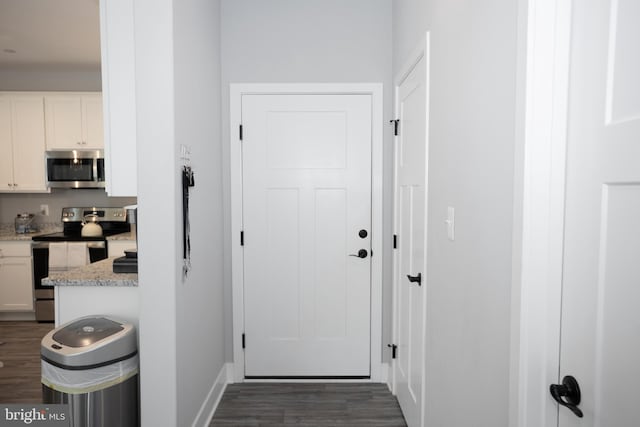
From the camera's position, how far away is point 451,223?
156 cm

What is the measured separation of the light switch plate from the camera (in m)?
1.53

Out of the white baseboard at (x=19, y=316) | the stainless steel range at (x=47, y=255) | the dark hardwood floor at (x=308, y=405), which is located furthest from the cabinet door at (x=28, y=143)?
the dark hardwood floor at (x=308, y=405)

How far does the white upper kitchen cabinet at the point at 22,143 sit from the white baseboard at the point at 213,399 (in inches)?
125

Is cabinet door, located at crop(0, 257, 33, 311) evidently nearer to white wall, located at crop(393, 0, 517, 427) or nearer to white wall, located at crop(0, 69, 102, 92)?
white wall, located at crop(0, 69, 102, 92)

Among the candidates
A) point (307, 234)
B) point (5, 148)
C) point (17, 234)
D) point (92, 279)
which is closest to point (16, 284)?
point (17, 234)

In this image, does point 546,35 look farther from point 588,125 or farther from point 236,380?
point 236,380

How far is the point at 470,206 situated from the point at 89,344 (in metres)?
1.66

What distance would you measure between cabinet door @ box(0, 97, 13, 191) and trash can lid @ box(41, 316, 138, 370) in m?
3.44

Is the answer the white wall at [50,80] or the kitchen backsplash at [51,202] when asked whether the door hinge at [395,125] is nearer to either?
the kitchen backsplash at [51,202]

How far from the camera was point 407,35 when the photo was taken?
2.33m

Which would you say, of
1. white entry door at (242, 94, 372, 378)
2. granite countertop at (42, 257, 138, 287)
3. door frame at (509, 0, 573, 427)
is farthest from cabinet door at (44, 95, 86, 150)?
door frame at (509, 0, 573, 427)

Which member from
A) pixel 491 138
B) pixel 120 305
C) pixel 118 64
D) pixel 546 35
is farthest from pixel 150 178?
pixel 546 35

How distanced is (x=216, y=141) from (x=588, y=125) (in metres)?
2.23

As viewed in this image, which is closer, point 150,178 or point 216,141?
point 150,178
